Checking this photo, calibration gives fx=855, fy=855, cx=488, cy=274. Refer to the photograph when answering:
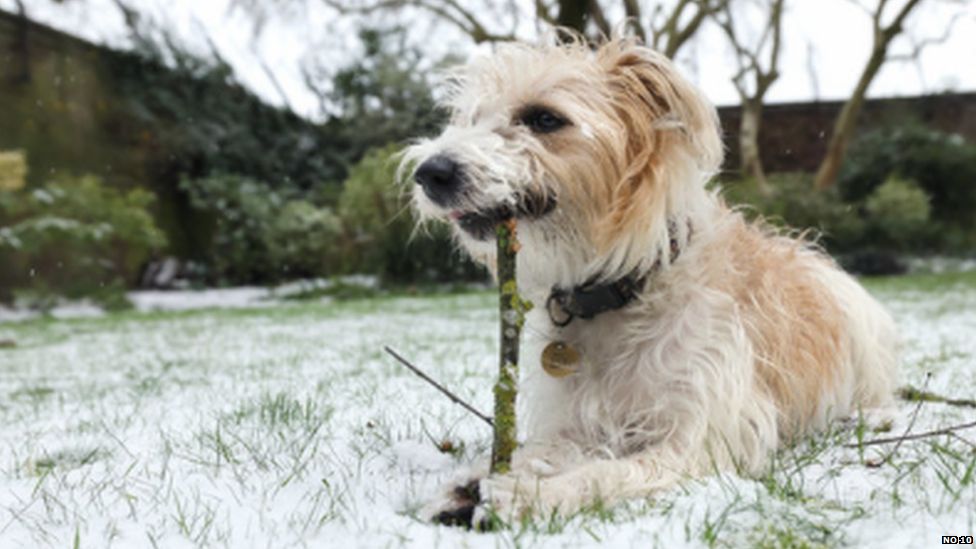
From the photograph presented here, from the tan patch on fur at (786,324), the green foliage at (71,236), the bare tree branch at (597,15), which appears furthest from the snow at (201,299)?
the tan patch on fur at (786,324)

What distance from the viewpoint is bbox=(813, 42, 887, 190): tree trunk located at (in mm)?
18312

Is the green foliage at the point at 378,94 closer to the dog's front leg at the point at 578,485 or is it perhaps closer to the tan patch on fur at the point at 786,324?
the tan patch on fur at the point at 786,324

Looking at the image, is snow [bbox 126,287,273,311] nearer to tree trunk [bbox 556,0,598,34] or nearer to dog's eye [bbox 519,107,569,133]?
tree trunk [bbox 556,0,598,34]

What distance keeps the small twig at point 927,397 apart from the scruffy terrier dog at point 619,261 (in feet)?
3.06

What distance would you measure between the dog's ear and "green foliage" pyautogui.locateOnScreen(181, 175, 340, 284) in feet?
46.9

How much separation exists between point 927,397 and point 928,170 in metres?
17.4

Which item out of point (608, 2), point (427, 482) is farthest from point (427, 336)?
point (608, 2)

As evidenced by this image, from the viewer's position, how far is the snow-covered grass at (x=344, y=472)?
1.87 metres

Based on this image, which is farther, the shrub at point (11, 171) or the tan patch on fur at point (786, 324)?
the shrub at point (11, 171)

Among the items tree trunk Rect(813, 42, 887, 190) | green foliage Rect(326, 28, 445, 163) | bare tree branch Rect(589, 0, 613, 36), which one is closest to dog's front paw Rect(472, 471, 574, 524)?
bare tree branch Rect(589, 0, 613, 36)

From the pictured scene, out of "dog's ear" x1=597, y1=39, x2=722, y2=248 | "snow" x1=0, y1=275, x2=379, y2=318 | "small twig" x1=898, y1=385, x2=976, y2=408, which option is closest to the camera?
"dog's ear" x1=597, y1=39, x2=722, y2=248

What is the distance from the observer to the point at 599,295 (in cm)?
259

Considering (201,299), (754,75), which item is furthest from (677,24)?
(201,299)

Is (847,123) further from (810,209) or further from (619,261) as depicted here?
(619,261)
